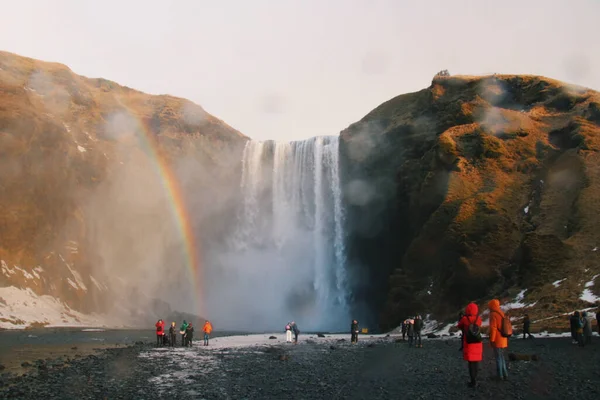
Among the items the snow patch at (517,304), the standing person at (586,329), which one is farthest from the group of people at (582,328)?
the snow patch at (517,304)

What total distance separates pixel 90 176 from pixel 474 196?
6307 centimetres

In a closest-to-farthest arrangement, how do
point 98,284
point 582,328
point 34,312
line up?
point 582,328, point 34,312, point 98,284

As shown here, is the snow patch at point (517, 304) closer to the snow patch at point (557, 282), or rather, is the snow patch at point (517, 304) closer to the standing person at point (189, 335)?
the snow patch at point (557, 282)

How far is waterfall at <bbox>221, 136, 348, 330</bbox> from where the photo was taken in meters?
78.2

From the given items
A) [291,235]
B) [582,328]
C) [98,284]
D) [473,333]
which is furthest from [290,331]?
Answer: [98,284]

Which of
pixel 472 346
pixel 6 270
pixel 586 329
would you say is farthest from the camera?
pixel 6 270

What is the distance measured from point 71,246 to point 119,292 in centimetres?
1016

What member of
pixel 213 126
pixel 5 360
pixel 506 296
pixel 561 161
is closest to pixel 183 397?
pixel 5 360

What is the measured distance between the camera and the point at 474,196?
178ft

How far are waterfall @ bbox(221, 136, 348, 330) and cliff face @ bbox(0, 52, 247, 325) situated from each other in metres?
7.13

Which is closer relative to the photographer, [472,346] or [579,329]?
[472,346]

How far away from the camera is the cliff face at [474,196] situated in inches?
1836

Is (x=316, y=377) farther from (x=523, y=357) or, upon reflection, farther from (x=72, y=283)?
(x=72, y=283)

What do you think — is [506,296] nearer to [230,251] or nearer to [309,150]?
[309,150]
